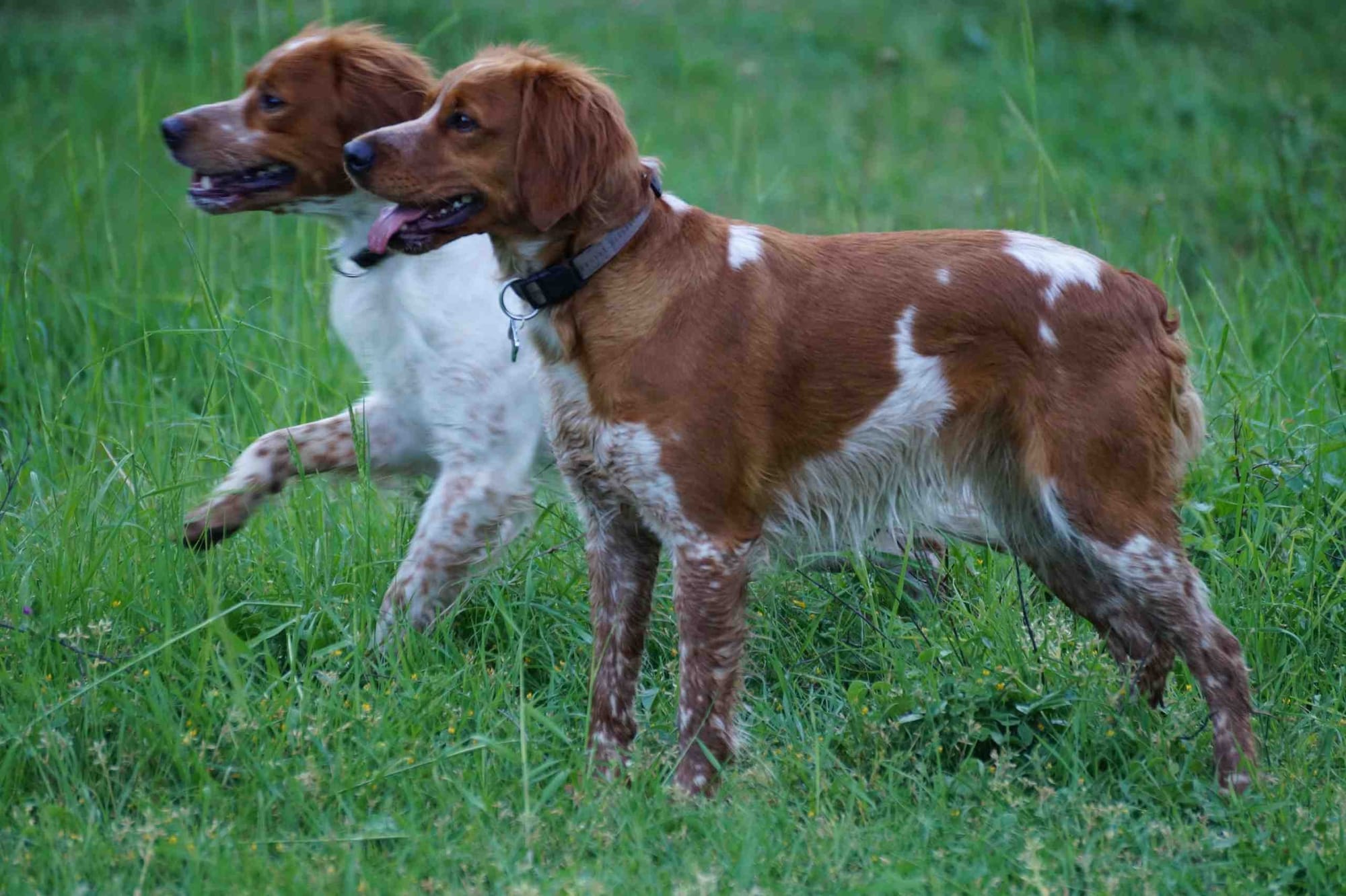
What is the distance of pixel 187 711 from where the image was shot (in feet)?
10.6

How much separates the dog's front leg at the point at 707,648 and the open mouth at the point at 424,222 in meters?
0.89

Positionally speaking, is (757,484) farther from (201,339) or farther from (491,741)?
(201,339)

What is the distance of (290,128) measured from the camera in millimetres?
3842

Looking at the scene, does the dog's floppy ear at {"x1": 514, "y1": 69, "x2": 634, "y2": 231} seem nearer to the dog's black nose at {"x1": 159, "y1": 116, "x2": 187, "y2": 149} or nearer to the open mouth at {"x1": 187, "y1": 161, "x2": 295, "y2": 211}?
the open mouth at {"x1": 187, "y1": 161, "x2": 295, "y2": 211}

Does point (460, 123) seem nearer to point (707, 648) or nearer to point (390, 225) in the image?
point (390, 225)

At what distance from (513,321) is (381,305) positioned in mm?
482

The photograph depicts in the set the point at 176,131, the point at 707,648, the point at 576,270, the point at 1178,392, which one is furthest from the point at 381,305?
Result: the point at 1178,392

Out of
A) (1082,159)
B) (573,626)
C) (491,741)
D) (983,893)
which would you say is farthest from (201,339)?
(1082,159)

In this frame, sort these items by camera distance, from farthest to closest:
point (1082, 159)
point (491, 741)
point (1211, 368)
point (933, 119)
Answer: point (933, 119)
point (1082, 159)
point (1211, 368)
point (491, 741)

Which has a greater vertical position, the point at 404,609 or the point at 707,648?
the point at 707,648

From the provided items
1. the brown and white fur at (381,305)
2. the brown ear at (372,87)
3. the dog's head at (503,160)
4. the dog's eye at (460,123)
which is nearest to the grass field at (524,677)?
the brown and white fur at (381,305)

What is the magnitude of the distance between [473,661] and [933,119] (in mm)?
7321

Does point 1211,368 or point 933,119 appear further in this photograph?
point 933,119

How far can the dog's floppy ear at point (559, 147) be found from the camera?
3066 millimetres
